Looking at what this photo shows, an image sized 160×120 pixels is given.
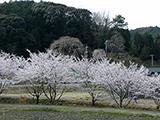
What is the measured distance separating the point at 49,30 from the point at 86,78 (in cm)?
4059

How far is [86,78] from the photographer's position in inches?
798

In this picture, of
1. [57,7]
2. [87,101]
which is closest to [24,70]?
[87,101]

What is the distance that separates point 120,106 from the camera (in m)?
18.3

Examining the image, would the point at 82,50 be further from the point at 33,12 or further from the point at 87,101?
the point at 87,101

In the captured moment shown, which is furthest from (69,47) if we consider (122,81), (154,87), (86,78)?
(122,81)

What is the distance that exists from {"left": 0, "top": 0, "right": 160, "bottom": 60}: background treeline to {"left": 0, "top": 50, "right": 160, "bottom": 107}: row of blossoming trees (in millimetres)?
29324

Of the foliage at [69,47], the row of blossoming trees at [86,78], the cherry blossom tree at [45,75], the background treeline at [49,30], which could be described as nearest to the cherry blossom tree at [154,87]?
the row of blossoming trees at [86,78]

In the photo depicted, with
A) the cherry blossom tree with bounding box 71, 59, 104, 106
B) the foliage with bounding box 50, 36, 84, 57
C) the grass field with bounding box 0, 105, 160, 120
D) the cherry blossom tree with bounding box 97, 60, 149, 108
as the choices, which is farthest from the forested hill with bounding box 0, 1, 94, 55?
the grass field with bounding box 0, 105, 160, 120

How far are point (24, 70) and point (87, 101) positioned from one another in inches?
152

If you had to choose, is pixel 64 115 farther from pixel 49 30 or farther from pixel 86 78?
pixel 49 30

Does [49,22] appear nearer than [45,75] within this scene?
No

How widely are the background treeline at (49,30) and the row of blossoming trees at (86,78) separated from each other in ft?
96.2

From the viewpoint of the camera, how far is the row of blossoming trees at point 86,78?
18.8 metres

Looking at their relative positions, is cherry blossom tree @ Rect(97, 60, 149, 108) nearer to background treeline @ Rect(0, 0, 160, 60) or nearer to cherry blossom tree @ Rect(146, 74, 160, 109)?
cherry blossom tree @ Rect(146, 74, 160, 109)
